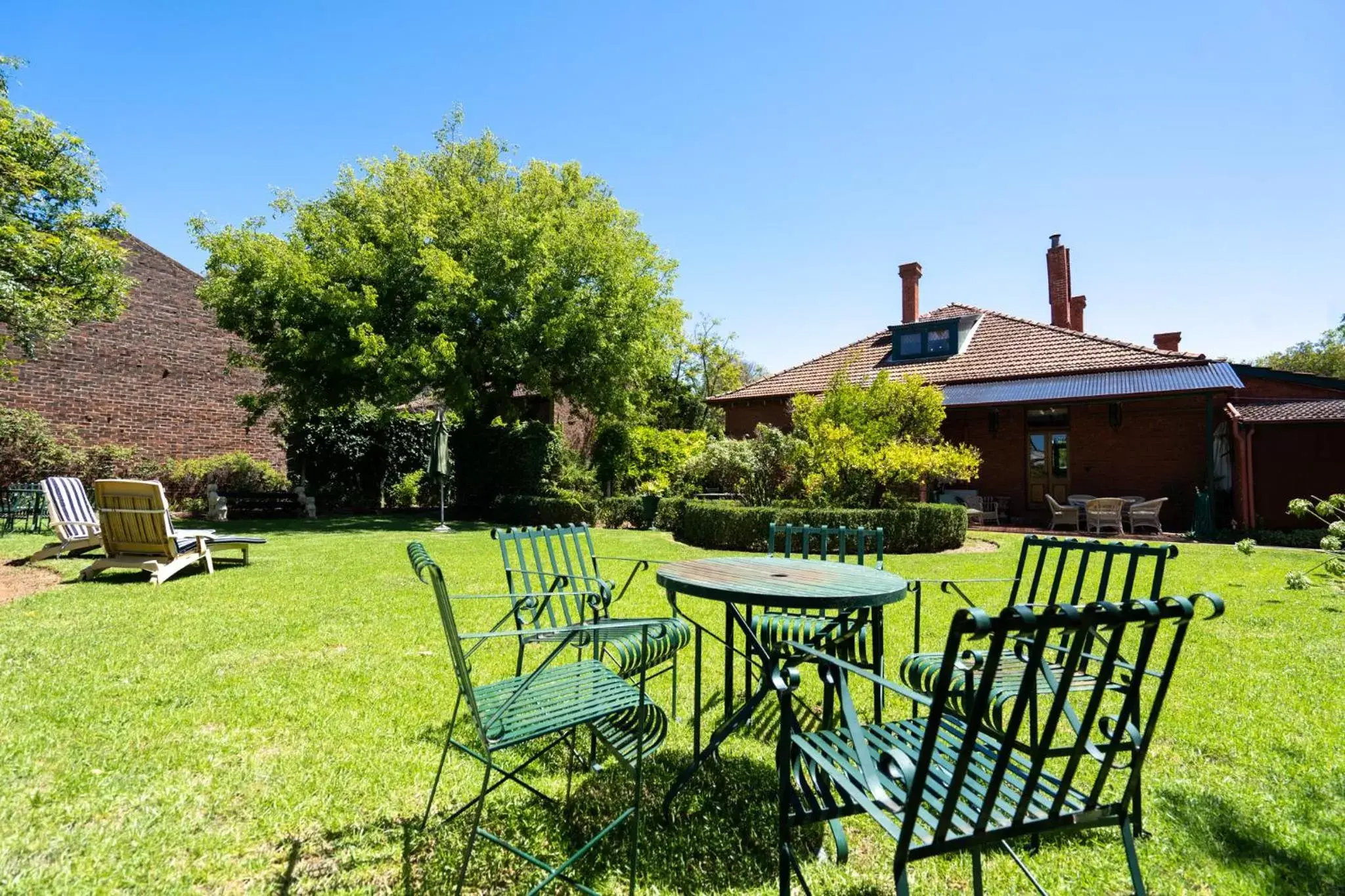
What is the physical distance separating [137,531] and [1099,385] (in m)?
19.1

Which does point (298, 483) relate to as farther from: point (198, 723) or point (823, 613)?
point (823, 613)

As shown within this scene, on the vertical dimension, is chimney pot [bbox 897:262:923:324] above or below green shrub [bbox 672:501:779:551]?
above

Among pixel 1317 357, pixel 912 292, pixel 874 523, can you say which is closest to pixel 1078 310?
pixel 912 292

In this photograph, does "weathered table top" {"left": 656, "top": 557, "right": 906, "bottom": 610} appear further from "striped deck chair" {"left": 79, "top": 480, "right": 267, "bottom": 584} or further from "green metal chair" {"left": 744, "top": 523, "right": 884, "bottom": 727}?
"striped deck chair" {"left": 79, "top": 480, "right": 267, "bottom": 584}

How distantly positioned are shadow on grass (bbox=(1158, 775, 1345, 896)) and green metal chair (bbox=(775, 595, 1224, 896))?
714 millimetres

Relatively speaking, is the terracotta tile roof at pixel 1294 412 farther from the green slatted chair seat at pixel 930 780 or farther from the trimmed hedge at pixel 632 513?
the green slatted chair seat at pixel 930 780

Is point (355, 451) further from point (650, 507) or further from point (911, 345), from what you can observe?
point (911, 345)

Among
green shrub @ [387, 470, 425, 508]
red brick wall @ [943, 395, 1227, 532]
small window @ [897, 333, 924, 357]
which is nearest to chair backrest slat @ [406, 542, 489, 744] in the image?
red brick wall @ [943, 395, 1227, 532]

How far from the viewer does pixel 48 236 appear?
1217 cm

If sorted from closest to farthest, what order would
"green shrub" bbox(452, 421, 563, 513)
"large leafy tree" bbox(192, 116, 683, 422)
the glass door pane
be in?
"large leafy tree" bbox(192, 116, 683, 422)
the glass door pane
"green shrub" bbox(452, 421, 563, 513)

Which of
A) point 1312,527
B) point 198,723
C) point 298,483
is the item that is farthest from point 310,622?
point 1312,527

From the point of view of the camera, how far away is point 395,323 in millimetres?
16422

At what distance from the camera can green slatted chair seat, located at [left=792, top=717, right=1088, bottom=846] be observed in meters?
1.71

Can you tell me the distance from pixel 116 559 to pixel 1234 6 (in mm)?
14771
